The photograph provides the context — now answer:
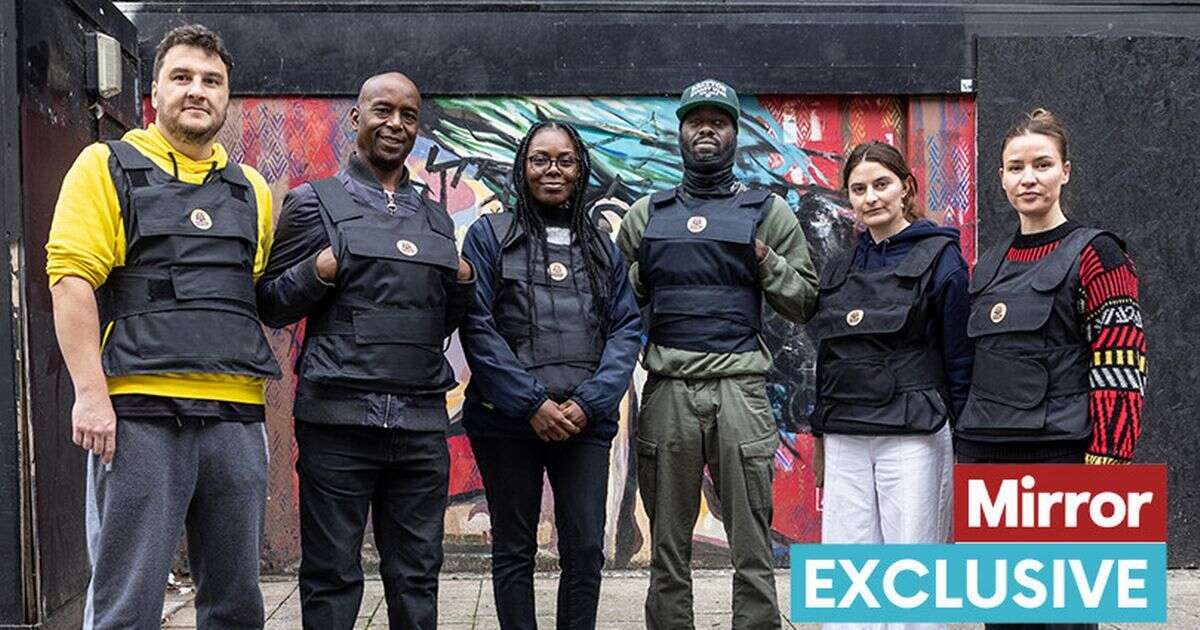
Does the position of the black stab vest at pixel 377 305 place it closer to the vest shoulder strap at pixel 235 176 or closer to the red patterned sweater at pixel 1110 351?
the vest shoulder strap at pixel 235 176

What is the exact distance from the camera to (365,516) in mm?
3867

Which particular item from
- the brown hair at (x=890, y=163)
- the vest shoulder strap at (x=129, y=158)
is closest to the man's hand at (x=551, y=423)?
the brown hair at (x=890, y=163)

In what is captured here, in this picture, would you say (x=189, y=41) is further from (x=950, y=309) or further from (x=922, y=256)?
(x=950, y=309)

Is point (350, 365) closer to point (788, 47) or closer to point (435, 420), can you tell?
point (435, 420)

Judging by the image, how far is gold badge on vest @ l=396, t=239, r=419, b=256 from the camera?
382 cm

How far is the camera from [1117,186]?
6461mm

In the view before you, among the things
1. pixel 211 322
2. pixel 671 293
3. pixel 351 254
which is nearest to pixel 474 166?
pixel 671 293

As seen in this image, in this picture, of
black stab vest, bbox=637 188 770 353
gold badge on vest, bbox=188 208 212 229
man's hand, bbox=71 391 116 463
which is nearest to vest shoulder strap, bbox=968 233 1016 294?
black stab vest, bbox=637 188 770 353

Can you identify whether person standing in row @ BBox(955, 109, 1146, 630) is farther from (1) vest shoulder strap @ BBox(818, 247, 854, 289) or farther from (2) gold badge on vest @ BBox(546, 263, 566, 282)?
(2) gold badge on vest @ BBox(546, 263, 566, 282)

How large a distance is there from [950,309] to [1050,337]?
0.42 metres

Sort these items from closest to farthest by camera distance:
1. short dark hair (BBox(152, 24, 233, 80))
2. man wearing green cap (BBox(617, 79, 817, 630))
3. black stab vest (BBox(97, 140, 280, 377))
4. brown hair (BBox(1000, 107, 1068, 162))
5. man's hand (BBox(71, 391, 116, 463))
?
man's hand (BBox(71, 391, 116, 463)) → black stab vest (BBox(97, 140, 280, 377)) → short dark hair (BBox(152, 24, 233, 80)) → brown hair (BBox(1000, 107, 1068, 162)) → man wearing green cap (BBox(617, 79, 817, 630))

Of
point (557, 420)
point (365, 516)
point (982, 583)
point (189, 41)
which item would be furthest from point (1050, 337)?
point (189, 41)

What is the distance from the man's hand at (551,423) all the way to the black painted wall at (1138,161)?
11.1ft

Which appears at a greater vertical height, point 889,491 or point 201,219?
point 201,219
